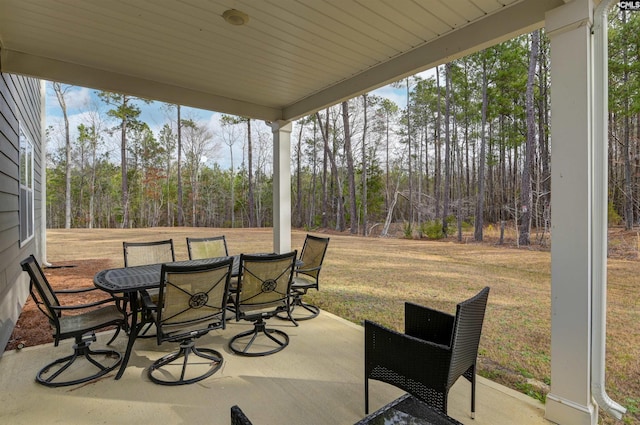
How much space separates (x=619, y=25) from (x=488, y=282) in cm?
1078

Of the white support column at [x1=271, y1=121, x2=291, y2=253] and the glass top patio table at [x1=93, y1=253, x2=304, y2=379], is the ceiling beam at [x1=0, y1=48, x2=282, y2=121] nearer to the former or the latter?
the white support column at [x1=271, y1=121, x2=291, y2=253]

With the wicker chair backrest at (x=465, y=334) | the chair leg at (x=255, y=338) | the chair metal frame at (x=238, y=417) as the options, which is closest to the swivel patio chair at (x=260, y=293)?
the chair leg at (x=255, y=338)

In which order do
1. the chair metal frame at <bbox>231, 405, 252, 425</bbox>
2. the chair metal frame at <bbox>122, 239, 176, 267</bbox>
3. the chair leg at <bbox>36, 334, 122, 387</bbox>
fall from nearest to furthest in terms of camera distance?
the chair metal frame at <bbox>231, 405, 252, 425</bbox>, the chair leg at <bbox>36, 334, 122, 387</bbox>, the chair metal frame at <bbox>122, 239, 176, 267</bbox>

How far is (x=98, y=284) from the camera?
103 inches

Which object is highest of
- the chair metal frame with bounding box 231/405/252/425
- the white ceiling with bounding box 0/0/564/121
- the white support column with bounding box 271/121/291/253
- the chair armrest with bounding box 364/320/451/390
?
the white ceiling with bounding box 0/0/564/121

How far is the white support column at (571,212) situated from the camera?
1888 millimetres

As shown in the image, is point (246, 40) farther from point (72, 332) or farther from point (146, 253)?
point (72, 332)

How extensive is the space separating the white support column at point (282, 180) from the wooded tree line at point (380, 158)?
864 cm

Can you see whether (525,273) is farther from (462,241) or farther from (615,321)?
(462,241)

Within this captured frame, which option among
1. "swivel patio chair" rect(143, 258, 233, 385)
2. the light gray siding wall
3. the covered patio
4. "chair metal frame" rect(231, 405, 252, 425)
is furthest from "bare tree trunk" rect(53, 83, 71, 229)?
"chair metal frame" rect(231, 405, 252, 425)

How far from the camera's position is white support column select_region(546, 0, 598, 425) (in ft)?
6.19

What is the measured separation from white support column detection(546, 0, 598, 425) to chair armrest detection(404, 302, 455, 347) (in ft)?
2.20

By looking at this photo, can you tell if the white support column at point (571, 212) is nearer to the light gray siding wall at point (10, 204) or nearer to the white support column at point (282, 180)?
the white support column at point (282, 180)

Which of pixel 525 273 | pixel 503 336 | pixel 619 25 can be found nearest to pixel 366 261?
pixel 525 273
